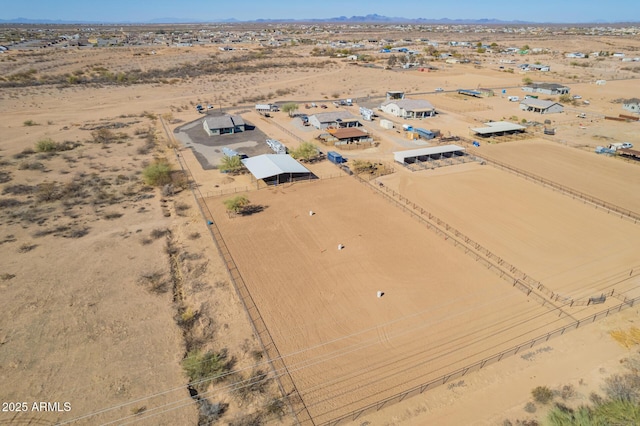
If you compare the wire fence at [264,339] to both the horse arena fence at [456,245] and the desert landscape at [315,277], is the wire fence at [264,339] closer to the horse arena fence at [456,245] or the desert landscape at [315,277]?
the horse arena fence at [456,245]

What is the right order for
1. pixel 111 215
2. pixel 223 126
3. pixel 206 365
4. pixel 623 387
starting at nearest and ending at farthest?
pixel 623 387, pixel 206 365, pixel 111 215, pixel 223 126

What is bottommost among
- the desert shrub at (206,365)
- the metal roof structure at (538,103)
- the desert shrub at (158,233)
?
the desert shrub at (206,365)

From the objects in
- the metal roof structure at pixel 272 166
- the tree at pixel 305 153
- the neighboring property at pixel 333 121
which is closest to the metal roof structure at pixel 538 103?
the neighboring property at pixel 333 121

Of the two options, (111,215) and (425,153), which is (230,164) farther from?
(425,153)

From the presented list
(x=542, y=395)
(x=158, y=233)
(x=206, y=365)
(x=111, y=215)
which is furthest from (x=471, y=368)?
(x=111, y=215)

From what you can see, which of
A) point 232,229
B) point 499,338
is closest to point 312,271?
point 232,229

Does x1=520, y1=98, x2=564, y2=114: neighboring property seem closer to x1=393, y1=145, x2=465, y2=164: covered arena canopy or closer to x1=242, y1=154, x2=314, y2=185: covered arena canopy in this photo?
x1=393, y1=145, x2=465, y2=164: covered arena canopy

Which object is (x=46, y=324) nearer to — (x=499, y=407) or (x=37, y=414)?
(x=37, y=414)
